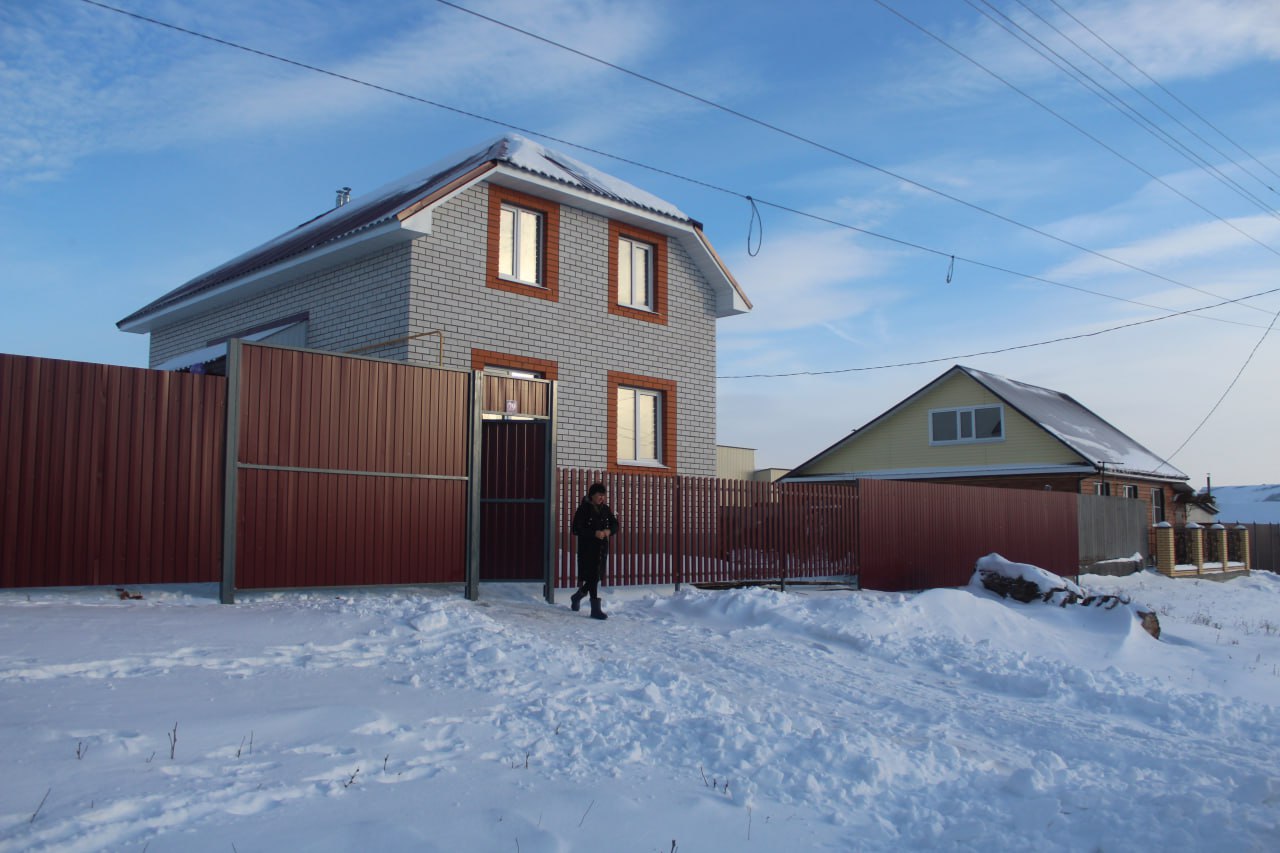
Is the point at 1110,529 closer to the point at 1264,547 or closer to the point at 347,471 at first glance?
the point at 1264,547

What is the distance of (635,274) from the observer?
18.1 metres

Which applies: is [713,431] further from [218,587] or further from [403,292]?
[218,587]

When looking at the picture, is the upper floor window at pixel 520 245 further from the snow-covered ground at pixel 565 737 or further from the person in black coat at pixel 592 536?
the snow-covered ground at pixel 565 737

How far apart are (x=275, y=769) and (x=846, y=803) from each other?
2842 millimetres

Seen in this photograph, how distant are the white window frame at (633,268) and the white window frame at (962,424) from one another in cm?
1590

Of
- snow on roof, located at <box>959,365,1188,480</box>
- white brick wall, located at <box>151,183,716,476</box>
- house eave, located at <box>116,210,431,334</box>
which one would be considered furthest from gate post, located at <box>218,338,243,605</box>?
snow on roof, located at <box>959,365,1188,480</box>

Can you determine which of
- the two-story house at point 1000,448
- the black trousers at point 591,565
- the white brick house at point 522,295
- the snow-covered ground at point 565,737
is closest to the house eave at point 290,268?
the white brick house at point 522,295

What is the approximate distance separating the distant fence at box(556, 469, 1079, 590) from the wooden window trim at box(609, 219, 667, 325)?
16.2 ft

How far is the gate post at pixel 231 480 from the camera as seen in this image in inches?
339

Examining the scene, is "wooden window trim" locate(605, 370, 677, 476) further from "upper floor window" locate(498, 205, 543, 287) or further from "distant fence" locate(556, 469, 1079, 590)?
"distant fence" locate(556, 469, 1079, 590)

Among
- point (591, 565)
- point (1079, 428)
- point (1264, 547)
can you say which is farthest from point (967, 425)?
point (591, 565)

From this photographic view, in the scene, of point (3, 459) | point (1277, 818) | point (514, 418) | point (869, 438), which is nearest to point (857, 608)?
point (514, 418)

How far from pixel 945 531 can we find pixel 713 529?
6.23m

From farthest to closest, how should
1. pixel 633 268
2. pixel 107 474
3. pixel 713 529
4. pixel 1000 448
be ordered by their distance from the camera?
pixel 1000 448, pixel 633 268, pixel 713 529, pixel 107 474
